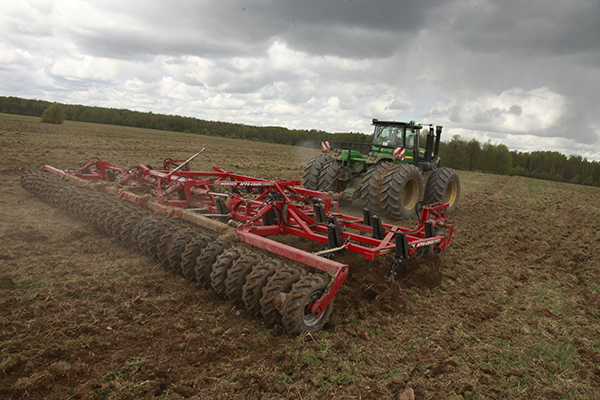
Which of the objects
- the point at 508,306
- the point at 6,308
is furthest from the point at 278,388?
the point at 508,306

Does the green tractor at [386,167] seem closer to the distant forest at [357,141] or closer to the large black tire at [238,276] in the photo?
the large black tire at [238,276]

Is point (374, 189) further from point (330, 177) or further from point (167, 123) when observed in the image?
point (167, 123)

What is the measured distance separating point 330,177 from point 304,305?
5.28 m

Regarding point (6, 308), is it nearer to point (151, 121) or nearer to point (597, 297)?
point (597, 297)

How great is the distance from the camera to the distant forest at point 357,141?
35906 mm

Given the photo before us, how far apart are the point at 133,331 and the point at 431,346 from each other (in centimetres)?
256

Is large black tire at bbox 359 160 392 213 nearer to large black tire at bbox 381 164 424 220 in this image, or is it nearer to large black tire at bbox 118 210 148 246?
large black tire at bbox 381 164 424 220

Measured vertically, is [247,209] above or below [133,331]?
above

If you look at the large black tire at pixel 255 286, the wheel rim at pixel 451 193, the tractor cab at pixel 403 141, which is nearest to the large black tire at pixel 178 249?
the large black tire at pixel 255 286

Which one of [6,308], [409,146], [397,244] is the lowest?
[6,308]

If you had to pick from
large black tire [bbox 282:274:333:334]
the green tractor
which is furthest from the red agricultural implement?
the green tractor

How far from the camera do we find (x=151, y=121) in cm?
5322

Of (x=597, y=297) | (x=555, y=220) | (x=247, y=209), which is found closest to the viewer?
(x=597, y=297)

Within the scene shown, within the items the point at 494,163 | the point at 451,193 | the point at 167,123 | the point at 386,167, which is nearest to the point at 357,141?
the point at 494,163
